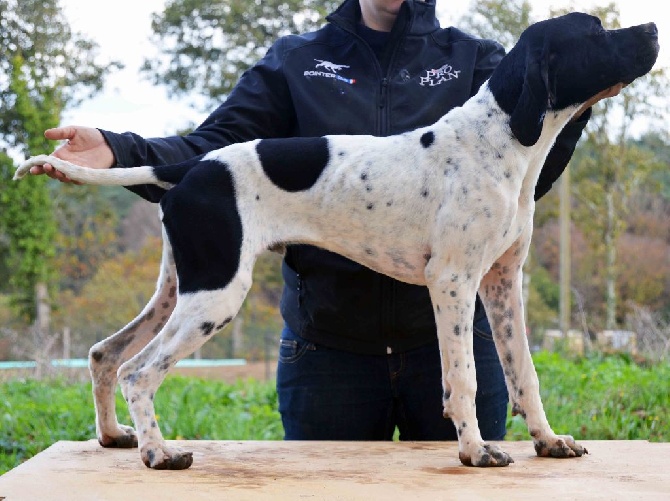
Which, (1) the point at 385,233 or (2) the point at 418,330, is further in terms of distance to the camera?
(2) the point at 418,330

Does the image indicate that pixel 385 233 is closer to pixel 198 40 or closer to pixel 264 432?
pixel 264 432

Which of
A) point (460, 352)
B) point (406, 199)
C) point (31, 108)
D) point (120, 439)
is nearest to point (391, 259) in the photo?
point (406, 199)

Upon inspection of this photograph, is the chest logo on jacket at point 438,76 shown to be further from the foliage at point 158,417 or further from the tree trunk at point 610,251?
the tree trunk at point 610,251

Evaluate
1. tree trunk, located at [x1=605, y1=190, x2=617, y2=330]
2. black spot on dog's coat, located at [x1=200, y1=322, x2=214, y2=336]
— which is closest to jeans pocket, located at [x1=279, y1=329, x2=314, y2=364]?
black spot on dog's coat, located at [x1=200, y1=322, x2=214, y2=336]

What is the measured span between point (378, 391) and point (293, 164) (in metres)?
1.16

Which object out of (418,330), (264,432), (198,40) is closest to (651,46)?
(418,330)

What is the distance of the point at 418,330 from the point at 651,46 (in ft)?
4.60

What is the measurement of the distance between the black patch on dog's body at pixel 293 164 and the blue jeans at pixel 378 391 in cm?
95

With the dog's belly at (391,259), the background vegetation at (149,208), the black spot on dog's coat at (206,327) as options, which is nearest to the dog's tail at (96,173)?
the black spot on dog's coat at (206,327)

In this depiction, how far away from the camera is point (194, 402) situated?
791 centimetres

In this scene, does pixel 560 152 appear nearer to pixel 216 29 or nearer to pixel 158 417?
pixel 158 417

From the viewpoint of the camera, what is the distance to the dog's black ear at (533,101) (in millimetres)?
2760

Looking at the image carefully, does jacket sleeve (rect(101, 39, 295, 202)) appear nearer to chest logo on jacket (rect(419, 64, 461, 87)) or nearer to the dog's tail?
the dog's tail

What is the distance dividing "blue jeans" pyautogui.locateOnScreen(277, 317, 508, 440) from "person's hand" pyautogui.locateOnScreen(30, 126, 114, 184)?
113 cm
